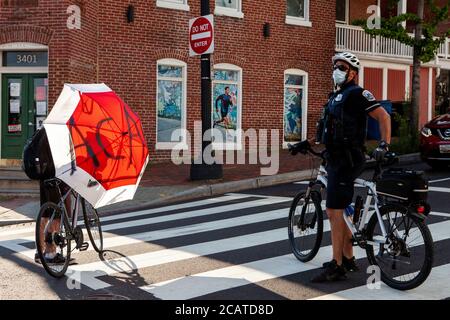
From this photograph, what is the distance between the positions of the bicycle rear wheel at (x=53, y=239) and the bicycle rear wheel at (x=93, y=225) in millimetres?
661

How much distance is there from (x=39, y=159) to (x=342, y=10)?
19237 millimetres

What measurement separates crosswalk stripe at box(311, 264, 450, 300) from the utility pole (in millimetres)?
8015

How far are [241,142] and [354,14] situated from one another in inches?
309

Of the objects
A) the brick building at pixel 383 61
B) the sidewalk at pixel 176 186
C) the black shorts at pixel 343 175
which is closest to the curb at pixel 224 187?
the sidewalk at pixel 176 186

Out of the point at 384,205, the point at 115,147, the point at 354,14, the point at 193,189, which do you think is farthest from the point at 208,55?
the point at 354,14

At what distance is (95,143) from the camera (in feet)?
19.7

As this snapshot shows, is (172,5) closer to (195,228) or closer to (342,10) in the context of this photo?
(342,10)

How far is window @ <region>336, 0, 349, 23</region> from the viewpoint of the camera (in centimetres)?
2336

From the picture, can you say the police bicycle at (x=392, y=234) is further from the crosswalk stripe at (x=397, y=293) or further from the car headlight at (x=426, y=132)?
the car headlight at (x=426, y=132)

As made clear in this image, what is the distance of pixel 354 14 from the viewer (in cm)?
2372

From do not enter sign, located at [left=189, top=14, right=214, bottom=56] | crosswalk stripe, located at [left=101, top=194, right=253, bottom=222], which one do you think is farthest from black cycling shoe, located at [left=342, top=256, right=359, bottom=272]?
do not enter sign, located at [left=189, top=14, right=214, bottom=56]

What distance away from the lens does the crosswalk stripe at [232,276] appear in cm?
550

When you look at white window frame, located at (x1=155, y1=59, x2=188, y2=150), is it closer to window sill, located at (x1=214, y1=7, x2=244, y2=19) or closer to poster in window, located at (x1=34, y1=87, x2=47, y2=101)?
window sill, located at (x1=214, y1=7, x2=244, y2=19)
